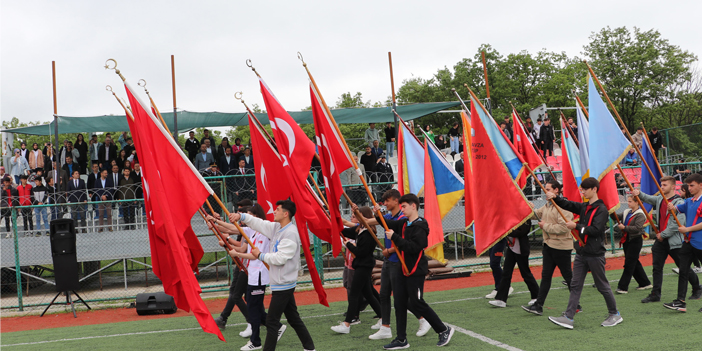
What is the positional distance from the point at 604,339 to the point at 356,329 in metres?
3.50

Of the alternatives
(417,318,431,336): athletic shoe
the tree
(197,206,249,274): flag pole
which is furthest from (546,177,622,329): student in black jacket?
the tree

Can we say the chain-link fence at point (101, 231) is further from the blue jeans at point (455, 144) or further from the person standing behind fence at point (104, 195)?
the blue jeans at point (455, 144)

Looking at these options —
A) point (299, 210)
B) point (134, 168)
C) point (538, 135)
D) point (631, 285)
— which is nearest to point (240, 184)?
point (134, 168)

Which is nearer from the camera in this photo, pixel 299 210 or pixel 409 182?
pixel 299 210

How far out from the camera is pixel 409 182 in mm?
11172

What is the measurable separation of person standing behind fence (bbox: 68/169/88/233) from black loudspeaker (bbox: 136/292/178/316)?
2.80 metres

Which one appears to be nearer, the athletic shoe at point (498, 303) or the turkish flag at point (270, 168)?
the turkish flag at point (270, 168)

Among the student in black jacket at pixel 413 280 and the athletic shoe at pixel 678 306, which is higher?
the student in black jacket at pixel 413 280

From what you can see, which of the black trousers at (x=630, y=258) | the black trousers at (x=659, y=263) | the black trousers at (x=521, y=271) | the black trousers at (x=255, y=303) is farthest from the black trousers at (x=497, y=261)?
the black trousers at (x=255, y=303)

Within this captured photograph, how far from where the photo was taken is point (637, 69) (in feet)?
144

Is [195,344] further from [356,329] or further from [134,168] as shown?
[134,168]

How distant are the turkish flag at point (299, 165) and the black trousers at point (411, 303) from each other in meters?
1.08

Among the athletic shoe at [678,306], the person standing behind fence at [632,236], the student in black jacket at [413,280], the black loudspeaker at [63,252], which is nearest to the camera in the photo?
the student in black jacket at [413,280]

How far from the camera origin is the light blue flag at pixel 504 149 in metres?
10.5
